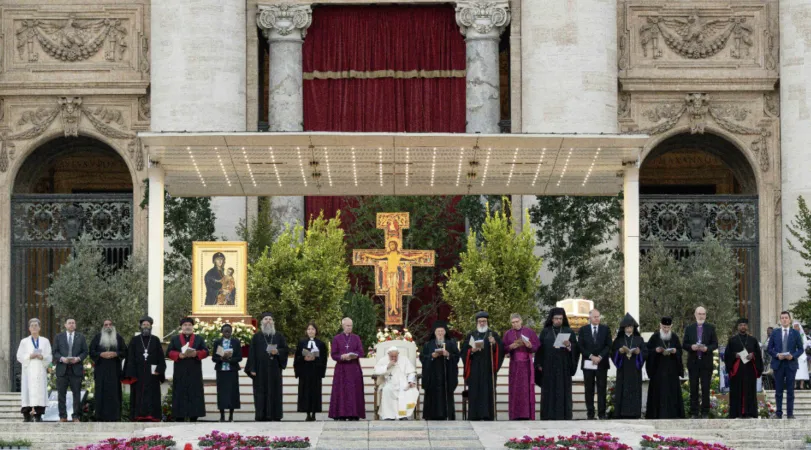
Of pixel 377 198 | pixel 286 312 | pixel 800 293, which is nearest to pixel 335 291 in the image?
pixel 286 312

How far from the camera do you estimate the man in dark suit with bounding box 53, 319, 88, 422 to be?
83.0ft

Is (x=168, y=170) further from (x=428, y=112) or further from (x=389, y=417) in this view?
(x=428, y=112)

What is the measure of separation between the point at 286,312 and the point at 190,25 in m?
7.09

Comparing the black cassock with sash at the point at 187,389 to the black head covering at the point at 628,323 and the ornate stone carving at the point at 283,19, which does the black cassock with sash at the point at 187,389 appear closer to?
the black head covering at the point at 628,323

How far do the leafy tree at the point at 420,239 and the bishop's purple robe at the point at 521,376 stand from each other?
11.7 metres

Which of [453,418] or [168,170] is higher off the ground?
[168,170]

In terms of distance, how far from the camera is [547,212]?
35688 millimetres

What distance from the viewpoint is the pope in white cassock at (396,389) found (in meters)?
25.6

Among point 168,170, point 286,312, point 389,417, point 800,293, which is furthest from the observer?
point 800,293

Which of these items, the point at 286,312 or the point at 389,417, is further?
the point at 286,312

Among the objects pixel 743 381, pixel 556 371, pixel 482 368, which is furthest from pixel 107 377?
pixel 743 381

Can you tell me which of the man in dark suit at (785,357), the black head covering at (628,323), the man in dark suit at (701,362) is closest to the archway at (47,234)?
the black head covering at (628,323)

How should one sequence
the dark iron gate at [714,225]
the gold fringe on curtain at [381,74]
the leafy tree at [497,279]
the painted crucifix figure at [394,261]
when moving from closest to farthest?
the painted crucifix figure at [394,261] → the leafy tree at [497,279] → the dark iron gate at [714,225] → the gold fringe on curtain at [381,74]

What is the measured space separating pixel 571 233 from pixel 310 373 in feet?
35.3
